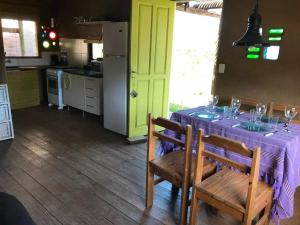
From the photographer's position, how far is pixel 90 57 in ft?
18.6

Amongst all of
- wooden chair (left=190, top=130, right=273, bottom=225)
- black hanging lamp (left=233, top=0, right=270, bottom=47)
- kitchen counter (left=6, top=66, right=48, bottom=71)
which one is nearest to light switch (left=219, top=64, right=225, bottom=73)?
black hanging lamp (left=233, top=0, right=270, bottom=47)

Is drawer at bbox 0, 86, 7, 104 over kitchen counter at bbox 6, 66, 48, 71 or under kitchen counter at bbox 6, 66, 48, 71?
under

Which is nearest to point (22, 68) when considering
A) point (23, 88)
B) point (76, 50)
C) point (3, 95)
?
point (23, 88)

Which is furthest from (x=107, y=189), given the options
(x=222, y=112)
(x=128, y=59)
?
(x=128, y=59)

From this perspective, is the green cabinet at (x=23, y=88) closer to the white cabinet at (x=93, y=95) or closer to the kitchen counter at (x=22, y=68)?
the kitchen counter at (x=22, y=68)

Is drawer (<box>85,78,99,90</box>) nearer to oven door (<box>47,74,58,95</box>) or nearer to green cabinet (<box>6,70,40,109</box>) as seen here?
oven door (<box>47,74,58,95</box>)

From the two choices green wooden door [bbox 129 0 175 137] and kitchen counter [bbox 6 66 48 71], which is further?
kitchen counter [bbox 6 66 48 71]

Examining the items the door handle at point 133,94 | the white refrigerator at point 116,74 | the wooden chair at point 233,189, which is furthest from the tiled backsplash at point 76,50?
the wooden chair at point 233,189

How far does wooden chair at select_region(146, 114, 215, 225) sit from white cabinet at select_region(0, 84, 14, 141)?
2.66m

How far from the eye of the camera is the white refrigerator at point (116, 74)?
3.80 meters

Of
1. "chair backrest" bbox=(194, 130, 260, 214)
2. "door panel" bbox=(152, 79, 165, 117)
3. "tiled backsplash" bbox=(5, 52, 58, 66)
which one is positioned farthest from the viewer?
"tiled backsplash" bbox=(5, 52, 58, 66)

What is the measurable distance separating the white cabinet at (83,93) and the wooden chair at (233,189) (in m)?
3.15

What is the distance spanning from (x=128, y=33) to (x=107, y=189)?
7.06 feet

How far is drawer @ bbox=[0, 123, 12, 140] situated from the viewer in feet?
12.7
